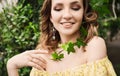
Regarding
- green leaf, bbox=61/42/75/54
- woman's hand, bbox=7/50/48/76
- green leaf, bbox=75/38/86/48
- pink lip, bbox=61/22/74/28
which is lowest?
woman's hand, bbox=7/50/48/76

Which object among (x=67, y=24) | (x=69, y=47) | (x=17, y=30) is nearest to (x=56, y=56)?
(x=69, y=47)

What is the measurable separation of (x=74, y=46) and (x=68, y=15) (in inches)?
10.3

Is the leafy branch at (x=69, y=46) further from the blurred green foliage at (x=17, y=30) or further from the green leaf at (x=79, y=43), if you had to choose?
the blurred green foliage at (x=17, y=30)

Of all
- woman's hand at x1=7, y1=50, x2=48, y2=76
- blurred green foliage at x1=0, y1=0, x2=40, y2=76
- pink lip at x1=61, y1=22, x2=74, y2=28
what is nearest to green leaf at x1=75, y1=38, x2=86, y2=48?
pink lip at x1=61, y1=22, x2=74, y2=28

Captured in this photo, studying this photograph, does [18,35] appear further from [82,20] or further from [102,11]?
[82,20]

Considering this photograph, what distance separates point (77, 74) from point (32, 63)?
0.40 meters

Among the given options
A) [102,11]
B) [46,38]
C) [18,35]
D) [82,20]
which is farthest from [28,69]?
[82,20]

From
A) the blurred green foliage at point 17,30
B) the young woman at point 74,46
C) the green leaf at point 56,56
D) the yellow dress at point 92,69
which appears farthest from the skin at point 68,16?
the blurred green foliage at point 17,30

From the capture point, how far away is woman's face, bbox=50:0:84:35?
3209 mm

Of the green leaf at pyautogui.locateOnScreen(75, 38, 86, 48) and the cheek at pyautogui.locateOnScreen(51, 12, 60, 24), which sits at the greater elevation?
the cheek at pyautogui.locateOnScreen(51, 12, 60, 24)

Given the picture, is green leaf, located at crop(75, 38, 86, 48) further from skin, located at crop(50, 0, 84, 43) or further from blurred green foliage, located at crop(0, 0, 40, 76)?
blurred green foliage, located at crop(0, 0, 40, 76)

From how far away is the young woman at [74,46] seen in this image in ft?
10.5

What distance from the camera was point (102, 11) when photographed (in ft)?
16.3

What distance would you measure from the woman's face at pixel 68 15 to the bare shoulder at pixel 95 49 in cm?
16
